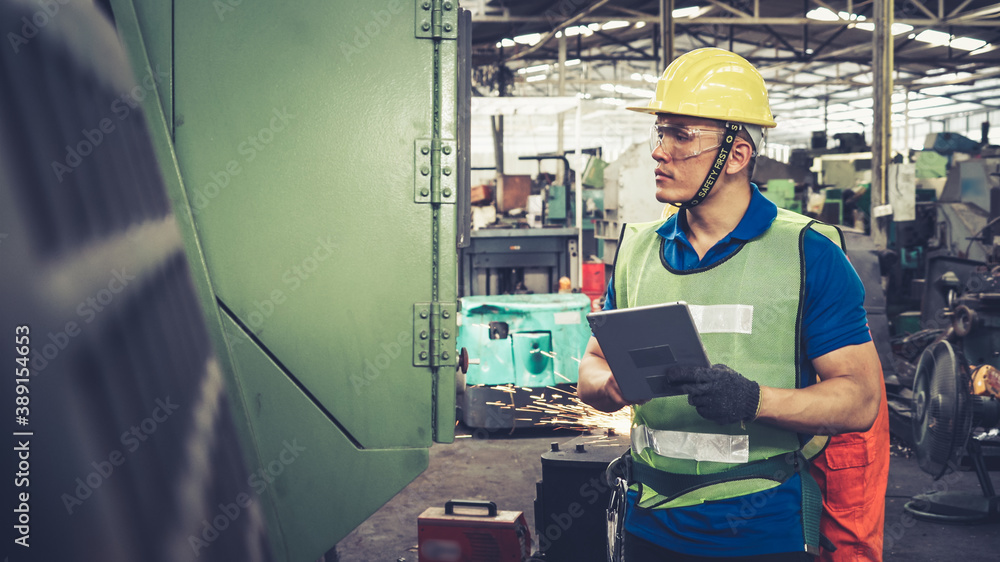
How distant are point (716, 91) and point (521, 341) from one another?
420cm

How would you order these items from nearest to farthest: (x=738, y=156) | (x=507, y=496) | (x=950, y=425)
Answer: (x=738, y=156) → (x=950, y=425) → (x=507, y=496)

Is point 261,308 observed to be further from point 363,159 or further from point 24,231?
point 24,231

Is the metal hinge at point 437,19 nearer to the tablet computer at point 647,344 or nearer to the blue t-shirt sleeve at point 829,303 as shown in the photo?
the tablet computer at point 647,344

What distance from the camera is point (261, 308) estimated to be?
2.03m

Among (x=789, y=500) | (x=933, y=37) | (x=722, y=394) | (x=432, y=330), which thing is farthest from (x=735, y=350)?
(x=933, y=37)

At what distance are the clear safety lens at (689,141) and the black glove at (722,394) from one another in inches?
19.1

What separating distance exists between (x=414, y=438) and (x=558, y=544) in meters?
1.20

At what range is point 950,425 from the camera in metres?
3.77

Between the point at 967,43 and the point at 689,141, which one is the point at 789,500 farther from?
the point at 967,43

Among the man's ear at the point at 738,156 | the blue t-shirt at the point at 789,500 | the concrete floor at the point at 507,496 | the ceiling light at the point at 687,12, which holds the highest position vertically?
the ceiling light at the point at 687,12

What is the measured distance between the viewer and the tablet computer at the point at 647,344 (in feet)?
4.87

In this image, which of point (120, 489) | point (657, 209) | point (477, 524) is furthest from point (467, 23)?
point (657, 209)

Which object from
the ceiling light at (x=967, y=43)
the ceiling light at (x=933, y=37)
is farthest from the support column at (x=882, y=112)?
the ceiling light at (x=967, y=43)

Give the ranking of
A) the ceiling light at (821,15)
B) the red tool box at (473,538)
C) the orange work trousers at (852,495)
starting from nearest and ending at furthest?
the orange work trousers at (852,495)
the red tool box at (473,538)
the ceiling light at (821,15)
